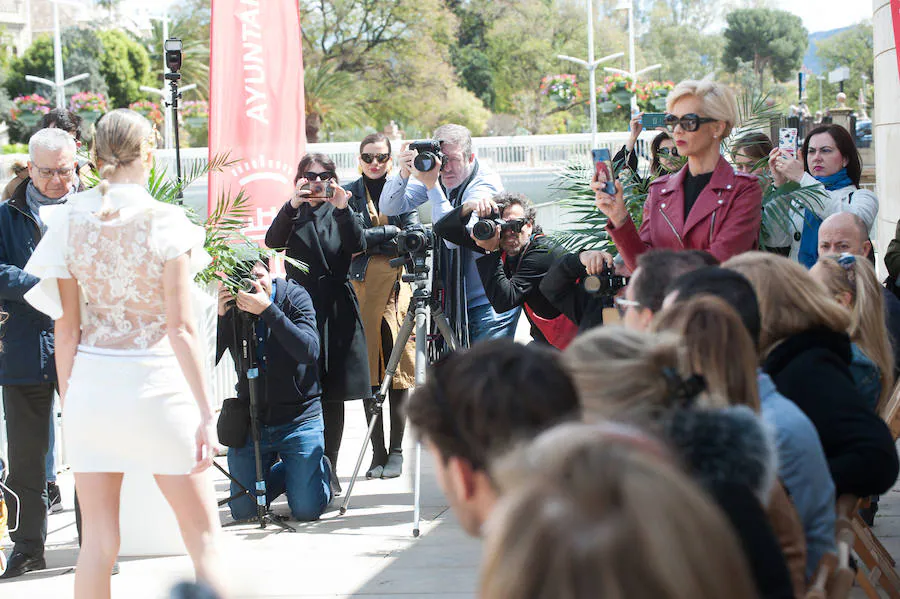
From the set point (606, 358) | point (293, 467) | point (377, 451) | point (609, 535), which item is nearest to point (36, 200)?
point (293, 467)

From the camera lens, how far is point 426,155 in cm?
529

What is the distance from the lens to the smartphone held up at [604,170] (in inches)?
159

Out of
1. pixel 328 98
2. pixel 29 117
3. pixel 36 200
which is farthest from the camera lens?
pixel 328 98

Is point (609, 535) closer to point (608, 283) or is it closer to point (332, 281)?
point (608, 283)

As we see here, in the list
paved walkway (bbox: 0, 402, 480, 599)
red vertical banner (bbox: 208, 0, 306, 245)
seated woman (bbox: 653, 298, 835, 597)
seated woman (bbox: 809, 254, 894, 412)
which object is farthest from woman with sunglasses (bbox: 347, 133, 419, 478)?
seated woman (bbox: 653, 298, 835, 597)

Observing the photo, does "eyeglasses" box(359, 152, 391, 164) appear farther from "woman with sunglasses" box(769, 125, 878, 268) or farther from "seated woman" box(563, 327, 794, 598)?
"seated woman" box(563, 327, 794, 598)

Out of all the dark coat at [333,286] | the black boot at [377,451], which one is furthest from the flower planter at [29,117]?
the dark coat at [333,286]

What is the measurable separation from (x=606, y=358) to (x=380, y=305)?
4.41 meters

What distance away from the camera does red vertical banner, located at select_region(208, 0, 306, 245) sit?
263 inches

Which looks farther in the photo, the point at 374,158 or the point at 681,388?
the point at 374,158

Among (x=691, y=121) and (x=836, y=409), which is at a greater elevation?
(x=691, y=121)

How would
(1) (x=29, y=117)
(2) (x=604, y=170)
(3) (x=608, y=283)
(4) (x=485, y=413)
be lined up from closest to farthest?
(4) (x=485, y=413) < (2) (x=604, y=170) < (3) (x=608, y=283) < (1) (x=29, y=117)

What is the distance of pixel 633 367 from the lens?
6.45 feet

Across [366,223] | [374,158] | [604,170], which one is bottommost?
[366,223]
